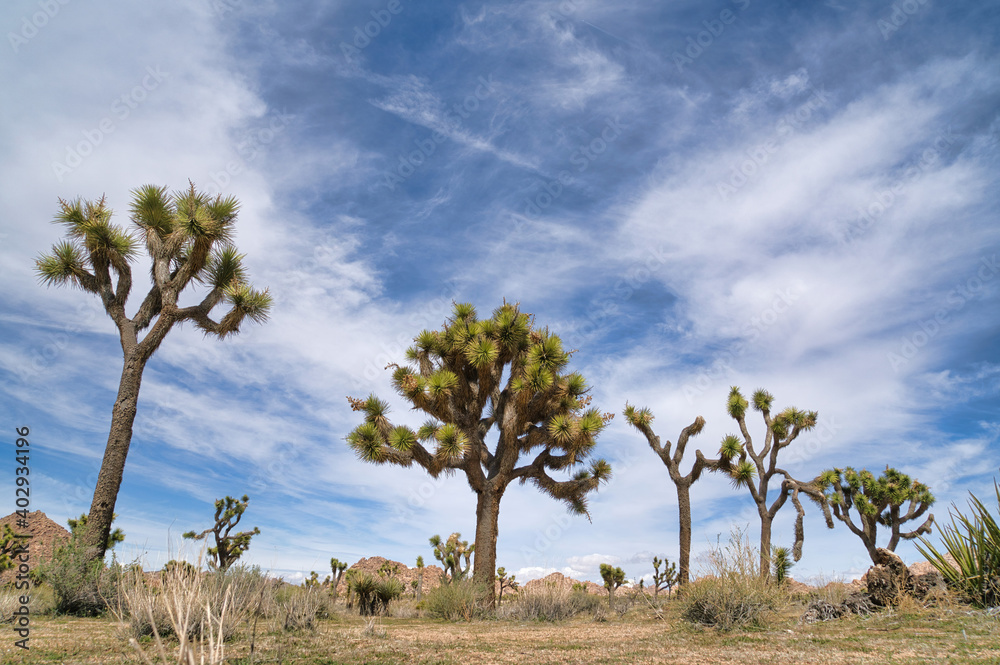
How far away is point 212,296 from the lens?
14375 mm

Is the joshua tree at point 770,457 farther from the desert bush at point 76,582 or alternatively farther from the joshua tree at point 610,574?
the desert bush at point 76,582

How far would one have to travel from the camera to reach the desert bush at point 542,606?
12875mm

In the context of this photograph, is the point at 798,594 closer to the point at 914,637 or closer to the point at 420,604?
the point at 914,637

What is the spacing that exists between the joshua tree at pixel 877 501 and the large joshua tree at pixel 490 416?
1670 centimetres

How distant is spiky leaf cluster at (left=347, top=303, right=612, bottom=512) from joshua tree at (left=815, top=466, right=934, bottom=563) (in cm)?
1681

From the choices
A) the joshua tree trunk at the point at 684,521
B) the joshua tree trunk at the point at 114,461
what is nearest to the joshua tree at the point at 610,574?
the joshua tree trunk at the point at 684,521

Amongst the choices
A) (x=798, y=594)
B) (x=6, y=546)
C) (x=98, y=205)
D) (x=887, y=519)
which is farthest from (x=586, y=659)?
(x=887, y=519)

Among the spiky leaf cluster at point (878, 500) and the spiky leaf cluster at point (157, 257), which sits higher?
the spiky leaf cluster at point (157, 257)

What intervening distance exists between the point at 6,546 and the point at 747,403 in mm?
27208

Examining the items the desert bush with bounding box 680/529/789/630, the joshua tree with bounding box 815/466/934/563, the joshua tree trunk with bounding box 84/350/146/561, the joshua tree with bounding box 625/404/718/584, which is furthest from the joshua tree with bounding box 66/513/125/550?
the joshua tree with bounding box 815/466/934/563

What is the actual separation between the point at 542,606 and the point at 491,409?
6.18 meters

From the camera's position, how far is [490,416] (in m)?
17.7

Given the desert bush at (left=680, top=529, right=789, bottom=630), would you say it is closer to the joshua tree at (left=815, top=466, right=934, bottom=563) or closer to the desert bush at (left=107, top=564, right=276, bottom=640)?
the desert bush at (left=107, top=564, right=276, bottom=640)

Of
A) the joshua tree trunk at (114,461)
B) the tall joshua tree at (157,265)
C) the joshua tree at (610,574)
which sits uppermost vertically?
the tall joshua tree at (157,265)
